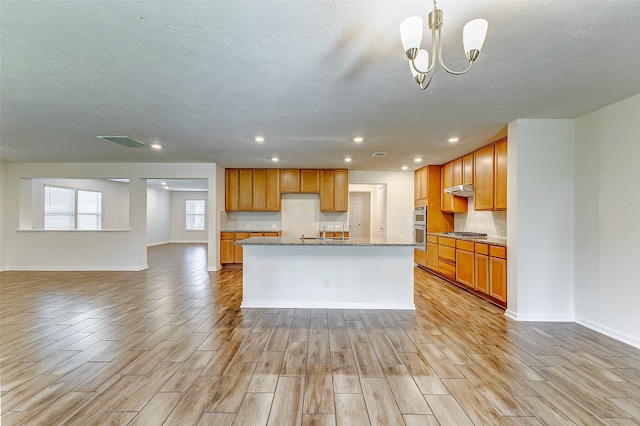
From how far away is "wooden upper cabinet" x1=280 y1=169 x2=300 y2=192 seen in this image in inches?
261

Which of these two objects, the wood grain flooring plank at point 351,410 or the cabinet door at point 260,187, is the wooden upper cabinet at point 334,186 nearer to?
the cabinet door at point 260,187

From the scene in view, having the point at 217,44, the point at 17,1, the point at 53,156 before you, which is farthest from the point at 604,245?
the point at 53,156

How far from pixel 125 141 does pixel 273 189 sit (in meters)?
3.08

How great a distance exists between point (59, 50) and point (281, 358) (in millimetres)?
2826

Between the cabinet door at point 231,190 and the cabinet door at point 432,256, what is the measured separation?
4496 millimetres

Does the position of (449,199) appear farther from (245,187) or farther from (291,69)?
(291,69)

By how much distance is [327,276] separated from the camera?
12.3 feet

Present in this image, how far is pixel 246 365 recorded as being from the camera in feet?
7.40

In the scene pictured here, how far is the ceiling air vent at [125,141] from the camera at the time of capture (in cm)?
405

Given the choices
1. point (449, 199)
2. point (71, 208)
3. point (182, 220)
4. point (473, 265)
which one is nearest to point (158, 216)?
point (182, 220)

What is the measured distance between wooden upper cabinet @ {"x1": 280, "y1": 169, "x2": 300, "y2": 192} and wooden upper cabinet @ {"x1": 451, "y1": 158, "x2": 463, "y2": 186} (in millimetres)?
3352

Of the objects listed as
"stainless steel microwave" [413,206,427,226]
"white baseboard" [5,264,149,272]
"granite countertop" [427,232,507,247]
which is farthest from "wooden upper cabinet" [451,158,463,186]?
"white baseboard" [5,264,149,272]

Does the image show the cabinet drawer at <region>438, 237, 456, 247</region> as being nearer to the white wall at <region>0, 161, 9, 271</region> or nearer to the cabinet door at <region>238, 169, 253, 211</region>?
the cabinet door at <region>238, 169, 253, 211</region>

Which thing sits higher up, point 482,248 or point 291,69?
point 291,69
